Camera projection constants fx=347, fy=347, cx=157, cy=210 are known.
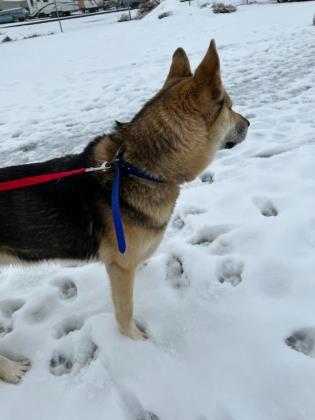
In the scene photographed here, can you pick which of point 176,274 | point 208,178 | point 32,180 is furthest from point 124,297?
point 208,178

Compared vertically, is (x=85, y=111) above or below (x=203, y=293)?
above

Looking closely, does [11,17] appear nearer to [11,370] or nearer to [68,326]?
[68,326]

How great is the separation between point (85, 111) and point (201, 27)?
10.9 m

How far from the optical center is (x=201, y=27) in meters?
15.0

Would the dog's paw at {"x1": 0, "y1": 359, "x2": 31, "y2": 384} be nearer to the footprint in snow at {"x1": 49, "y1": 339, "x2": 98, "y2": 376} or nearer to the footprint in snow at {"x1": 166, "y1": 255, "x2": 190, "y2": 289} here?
the footprint in snow at {"x1": 49, "y1": 339, "x2": 98, "y2": 376}

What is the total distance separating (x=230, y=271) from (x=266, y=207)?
938mm

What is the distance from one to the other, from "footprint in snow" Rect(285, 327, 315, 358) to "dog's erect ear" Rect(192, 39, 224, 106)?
1.54 meters

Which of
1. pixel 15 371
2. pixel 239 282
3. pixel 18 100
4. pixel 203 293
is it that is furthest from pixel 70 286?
pixel 18 100

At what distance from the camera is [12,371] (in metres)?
2.20

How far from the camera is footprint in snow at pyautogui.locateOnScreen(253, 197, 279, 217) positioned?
10.8 feet

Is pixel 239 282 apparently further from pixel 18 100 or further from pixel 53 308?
pixel 18 100

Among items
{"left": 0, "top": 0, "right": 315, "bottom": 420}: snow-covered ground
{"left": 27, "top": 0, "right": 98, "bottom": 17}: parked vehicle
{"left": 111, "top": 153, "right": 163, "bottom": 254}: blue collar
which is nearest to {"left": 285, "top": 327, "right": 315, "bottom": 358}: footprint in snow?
{"left": 0, "top": 0, "right": 315, "bottom": 420}: snow-covered ground

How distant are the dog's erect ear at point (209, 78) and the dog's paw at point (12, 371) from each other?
6.63ft

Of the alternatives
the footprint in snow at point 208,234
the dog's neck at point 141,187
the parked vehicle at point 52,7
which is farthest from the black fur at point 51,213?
the parked vehicle at point 52,7
